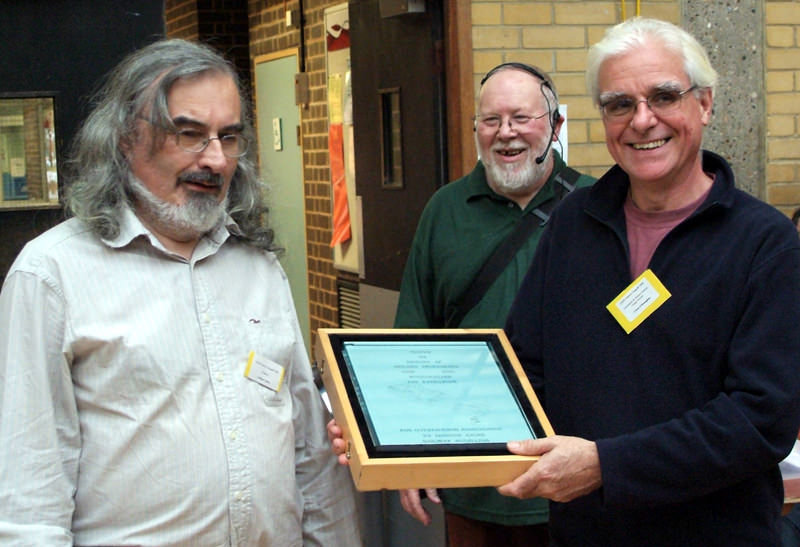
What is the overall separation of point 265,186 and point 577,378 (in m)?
0.90

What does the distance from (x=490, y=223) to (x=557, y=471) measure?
1244mm

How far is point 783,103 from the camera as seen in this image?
5.32 meters

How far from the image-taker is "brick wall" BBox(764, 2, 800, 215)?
208 inches

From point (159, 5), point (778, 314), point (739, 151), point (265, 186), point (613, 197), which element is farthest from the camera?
point (739, 151)

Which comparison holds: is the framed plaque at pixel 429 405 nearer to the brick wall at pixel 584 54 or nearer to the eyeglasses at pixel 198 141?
the eyeglasses at pixel 198 141

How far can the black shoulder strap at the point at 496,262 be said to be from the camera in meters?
3.32

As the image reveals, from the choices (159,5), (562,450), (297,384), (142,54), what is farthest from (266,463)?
(159,5)

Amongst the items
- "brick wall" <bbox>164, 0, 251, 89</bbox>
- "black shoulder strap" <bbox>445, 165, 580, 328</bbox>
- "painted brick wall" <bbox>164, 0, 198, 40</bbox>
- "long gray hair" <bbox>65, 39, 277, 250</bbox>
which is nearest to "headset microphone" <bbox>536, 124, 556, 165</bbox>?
"black shoulder strap" <bbox>445, 165, 580, 328</bbox>

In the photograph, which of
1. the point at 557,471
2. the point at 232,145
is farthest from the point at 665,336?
the point at 232,145

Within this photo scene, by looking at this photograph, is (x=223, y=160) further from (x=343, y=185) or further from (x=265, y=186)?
(x=343, y=185)

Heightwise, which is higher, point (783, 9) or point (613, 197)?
point (783, 9)

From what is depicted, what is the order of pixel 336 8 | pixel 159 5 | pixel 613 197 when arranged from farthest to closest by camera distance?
1. pixel 336 8
2. pixel 159 5
3. pixel 613 197

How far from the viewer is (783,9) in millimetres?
5301

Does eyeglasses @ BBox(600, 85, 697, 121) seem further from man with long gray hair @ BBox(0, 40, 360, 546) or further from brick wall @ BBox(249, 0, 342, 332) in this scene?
brick wall @ BBox(249, 0, 342, 332)
